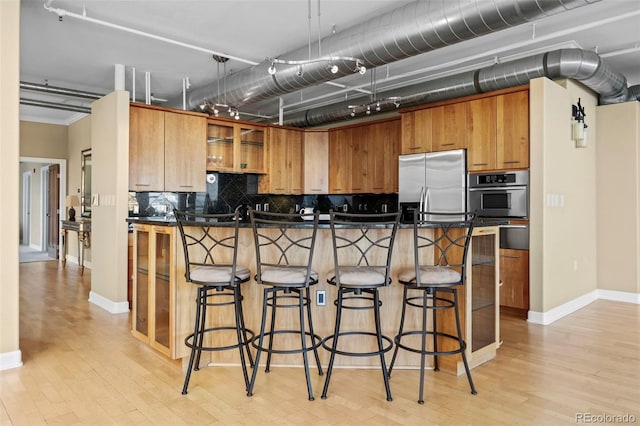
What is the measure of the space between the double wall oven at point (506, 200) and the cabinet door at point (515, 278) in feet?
0.30

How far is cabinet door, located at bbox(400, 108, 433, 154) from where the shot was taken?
572 centimetres

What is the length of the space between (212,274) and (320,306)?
877 millimetres

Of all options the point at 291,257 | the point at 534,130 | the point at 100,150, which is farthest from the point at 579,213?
the point at 100,150

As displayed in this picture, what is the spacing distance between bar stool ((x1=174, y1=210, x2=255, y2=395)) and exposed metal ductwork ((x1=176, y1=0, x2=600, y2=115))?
Result: 77.6 inches

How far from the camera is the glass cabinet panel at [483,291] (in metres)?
3.37

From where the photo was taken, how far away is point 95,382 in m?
3.05

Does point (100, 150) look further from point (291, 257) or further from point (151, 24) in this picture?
point (291, 257)

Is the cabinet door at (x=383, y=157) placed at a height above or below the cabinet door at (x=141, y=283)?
above

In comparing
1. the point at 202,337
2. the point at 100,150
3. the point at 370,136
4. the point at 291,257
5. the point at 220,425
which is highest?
the point at 370,136

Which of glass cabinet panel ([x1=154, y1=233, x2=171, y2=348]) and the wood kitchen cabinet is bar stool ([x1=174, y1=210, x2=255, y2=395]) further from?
the wood kitchen cabinet

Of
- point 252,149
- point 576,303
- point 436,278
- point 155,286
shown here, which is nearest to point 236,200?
point 252,149

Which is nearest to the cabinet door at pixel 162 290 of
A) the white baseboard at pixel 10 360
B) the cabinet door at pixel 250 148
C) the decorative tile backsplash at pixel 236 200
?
the white baseboard at pixel 10 360

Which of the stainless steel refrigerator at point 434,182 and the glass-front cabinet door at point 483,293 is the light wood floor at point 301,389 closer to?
the glass-front cabinet door at point 483,293

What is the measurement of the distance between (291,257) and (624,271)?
196 inches
